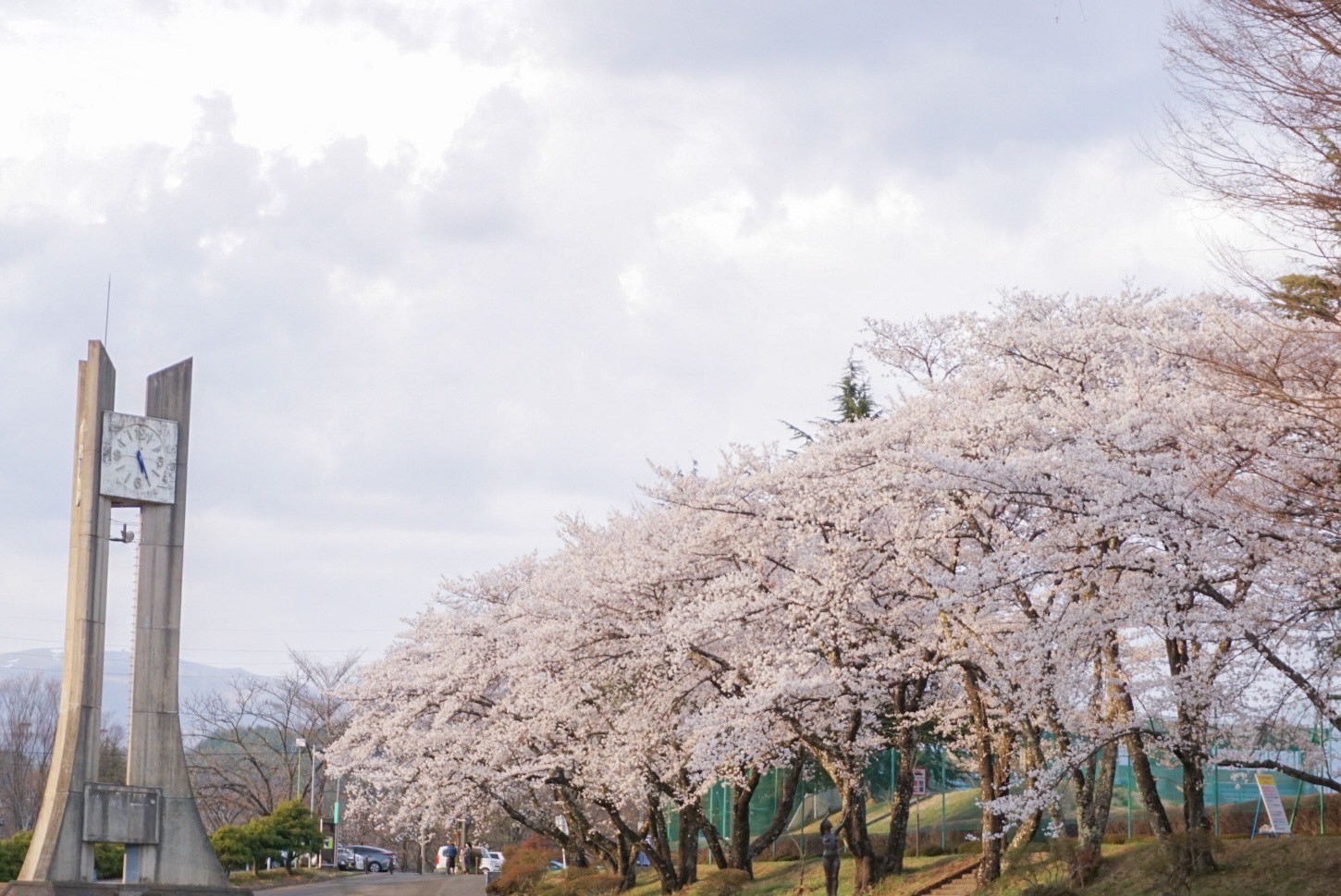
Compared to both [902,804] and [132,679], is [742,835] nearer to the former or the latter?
→ [902,804]

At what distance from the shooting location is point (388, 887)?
3778 centimetres

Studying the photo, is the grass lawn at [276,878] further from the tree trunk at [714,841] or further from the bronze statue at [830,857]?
the bronze statue at [830,857]

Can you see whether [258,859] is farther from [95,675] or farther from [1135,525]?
[1135,525]

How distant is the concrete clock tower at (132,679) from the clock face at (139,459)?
2 centimetres

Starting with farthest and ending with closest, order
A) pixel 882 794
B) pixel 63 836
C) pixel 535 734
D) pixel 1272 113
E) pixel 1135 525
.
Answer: pixel 882 794 < pixel 535 734 < pixel 63 836 < pixel 1135 525 < pixel 1272 113

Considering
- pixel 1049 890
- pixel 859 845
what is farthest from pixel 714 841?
pixel 1049 890

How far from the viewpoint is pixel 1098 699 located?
19047 millimetres

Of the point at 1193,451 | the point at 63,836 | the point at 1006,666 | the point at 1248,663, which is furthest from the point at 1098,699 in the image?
the point at 63,836

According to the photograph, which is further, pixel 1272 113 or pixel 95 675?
pixel 95 675

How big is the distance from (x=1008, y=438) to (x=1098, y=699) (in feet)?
12.4

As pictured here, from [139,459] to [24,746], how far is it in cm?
5879

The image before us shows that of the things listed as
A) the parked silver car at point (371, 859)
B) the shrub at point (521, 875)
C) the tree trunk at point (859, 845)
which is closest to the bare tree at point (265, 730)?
the parked silver car at point (371, 859)

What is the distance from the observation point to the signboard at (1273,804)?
20.5m

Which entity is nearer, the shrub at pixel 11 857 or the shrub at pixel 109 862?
the shrub at pixel 11 857
